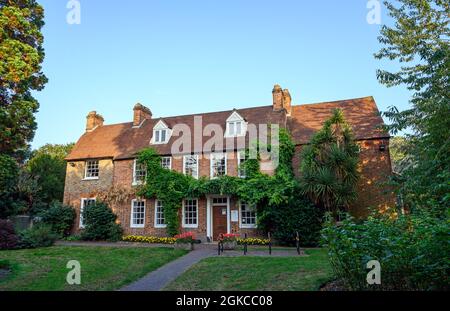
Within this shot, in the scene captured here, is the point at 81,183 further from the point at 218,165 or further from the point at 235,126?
the point at 235,126

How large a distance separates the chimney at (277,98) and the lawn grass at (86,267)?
12702 mm

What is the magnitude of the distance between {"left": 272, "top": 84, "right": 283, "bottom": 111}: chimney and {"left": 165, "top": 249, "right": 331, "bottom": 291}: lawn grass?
13.2m

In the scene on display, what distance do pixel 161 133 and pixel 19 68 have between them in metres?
11.9

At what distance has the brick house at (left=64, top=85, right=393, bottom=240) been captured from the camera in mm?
19266

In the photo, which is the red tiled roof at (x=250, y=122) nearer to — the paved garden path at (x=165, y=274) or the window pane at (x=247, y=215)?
the window pane at (x=247, y=215)

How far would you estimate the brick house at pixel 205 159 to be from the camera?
19266mm

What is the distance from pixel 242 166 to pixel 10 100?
508 inches

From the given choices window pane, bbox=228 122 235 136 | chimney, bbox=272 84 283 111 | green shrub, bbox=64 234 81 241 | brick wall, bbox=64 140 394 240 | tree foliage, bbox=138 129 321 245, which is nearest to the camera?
tree foliage, bbox=138 129 321 245

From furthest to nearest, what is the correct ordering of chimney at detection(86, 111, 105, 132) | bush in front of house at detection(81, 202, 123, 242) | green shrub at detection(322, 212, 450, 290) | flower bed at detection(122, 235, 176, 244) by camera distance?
chimney at detection(86, 111, 105, 132)
bush in front of house at detection(81, 202, 123, 242)
flower bed at detection(122, 235, 176, 244)
green shrub at detection(322, 212, 450, 290)

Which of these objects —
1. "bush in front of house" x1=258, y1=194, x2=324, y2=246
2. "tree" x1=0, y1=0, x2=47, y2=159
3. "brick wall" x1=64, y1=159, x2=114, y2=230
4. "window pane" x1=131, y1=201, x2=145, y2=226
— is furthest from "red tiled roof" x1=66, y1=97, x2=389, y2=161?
"tree" x1=0, y1=0, x2=47, y2=159

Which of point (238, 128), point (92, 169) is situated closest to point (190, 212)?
point (238, 128)

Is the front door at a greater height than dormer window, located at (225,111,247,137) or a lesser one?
lesser

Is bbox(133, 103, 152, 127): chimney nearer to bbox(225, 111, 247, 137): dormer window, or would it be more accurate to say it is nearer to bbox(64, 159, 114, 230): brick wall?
bbox(64, 159, 114, 230): brick wall

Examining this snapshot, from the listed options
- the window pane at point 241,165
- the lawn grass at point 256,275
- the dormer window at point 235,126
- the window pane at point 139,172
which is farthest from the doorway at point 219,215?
the lawn grass at point 256,275
